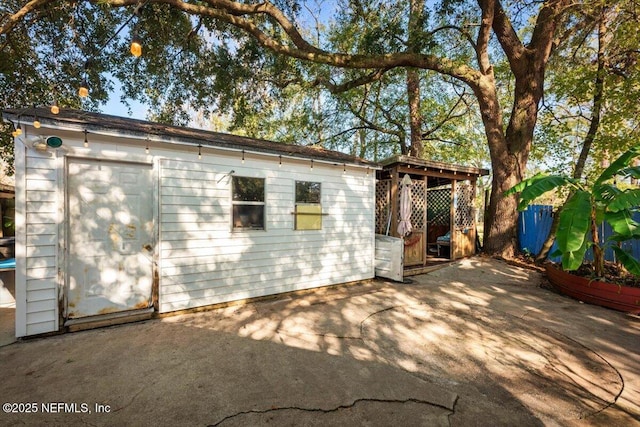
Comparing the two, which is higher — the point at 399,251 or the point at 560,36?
the point at 560,36

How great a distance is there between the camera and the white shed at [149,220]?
3430 millimetres

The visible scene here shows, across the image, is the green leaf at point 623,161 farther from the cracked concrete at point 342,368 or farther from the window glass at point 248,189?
the window glass at point 248,189

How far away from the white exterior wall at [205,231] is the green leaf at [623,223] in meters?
4.24

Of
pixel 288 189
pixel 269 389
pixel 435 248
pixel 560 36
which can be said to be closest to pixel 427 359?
pixel 269 389

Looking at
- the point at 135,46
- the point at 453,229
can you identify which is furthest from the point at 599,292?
the point at 135,46

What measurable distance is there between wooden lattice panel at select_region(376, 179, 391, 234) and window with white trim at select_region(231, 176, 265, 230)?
392 centimetres

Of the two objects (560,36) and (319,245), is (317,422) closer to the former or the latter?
(319,245)

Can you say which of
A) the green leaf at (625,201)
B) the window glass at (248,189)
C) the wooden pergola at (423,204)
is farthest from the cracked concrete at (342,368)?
the wooden pergola at (423,204)

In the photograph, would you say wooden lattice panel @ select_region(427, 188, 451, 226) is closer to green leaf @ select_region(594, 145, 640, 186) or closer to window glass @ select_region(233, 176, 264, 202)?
green leaf @ select_region(594, 145, 640, 186)

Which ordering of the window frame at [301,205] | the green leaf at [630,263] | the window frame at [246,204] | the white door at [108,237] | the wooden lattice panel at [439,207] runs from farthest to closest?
1. the wooden lattice panel at [439,207]
2. the window frame at [301,205]
3. the window frame at [246,204]
4. the green leaf at [630,263]
5. the white door at [108,237]

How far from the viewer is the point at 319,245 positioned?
19.0 ft

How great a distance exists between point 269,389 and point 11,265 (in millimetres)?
5557

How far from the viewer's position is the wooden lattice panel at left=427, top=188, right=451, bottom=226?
9.62m

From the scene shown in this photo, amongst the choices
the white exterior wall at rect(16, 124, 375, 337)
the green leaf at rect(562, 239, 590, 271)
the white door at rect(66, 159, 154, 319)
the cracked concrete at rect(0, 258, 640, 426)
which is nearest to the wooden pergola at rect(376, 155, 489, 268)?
the white exterior wall at rect(16, 124, 375, 337)
